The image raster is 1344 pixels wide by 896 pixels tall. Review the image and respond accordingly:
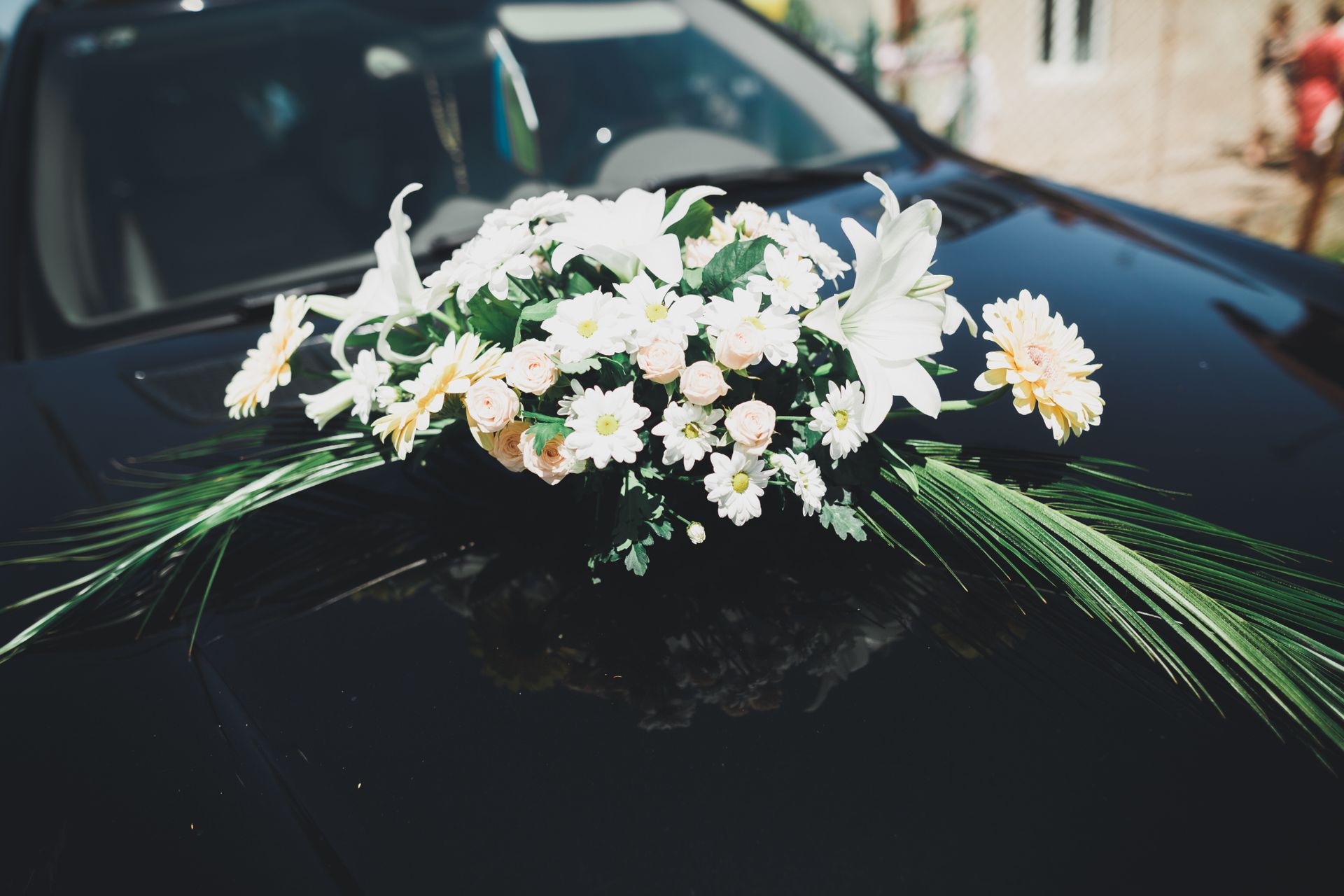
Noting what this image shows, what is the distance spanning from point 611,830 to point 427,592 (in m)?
0.41

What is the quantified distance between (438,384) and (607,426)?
0.20 meters

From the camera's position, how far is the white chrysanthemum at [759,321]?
1.00 m

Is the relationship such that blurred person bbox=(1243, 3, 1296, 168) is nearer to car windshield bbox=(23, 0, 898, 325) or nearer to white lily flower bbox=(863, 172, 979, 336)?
car windshield bbox=(23, 0, 898, 325)

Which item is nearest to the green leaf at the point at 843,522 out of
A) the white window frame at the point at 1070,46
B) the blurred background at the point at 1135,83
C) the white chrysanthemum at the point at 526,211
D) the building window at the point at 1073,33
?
the white chrysanthemum at the point at 526,211

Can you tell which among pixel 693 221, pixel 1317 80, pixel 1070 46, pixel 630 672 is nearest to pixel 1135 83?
pixel 1070 46

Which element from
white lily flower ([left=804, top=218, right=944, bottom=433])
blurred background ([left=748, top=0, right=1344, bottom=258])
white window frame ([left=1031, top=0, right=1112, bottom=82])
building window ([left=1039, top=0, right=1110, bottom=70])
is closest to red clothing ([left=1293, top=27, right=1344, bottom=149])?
blurred background ([left=748, top=0, right=1344, bottom=258])

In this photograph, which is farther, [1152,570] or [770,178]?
[770,178]

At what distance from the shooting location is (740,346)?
0.99 meters

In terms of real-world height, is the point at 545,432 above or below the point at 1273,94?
above

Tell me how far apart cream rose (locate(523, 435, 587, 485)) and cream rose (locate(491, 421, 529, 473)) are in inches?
1.1

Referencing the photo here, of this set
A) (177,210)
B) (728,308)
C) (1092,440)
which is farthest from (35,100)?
(1092,440)

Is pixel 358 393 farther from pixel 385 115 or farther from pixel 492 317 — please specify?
pixel 385 115

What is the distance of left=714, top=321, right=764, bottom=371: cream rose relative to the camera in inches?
38.8

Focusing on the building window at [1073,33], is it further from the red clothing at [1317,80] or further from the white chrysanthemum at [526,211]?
the white chrysanthemum at [526,211]
